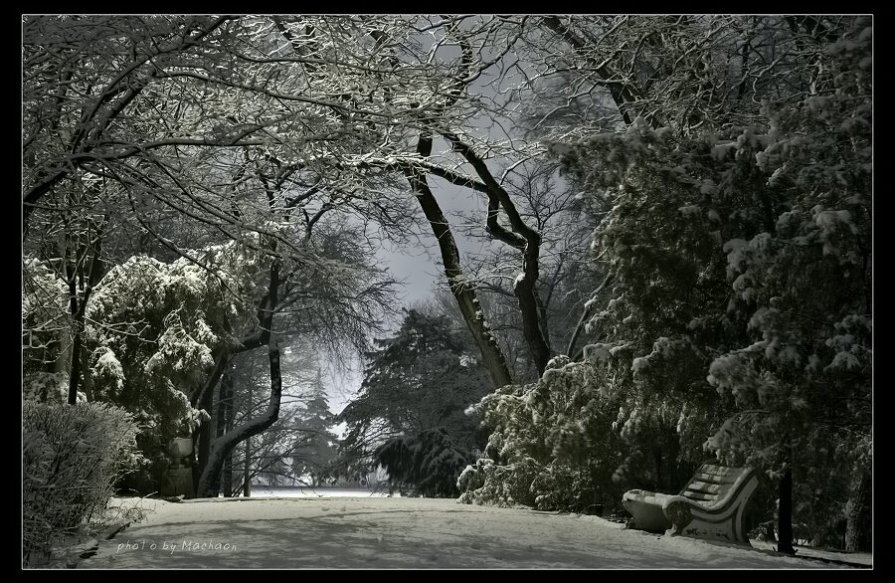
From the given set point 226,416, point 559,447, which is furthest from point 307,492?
point 559,447

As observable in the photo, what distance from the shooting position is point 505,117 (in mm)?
6918

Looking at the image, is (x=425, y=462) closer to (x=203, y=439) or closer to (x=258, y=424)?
(x=258, y=424)

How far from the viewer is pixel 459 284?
7375mm

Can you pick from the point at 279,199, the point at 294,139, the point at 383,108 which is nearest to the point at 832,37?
the point at 383,108

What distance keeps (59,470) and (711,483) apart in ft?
13.1

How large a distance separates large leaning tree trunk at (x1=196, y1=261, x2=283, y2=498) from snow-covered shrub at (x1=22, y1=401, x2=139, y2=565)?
2.05 m

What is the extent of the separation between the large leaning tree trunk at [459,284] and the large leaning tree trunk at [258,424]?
140 centimetres

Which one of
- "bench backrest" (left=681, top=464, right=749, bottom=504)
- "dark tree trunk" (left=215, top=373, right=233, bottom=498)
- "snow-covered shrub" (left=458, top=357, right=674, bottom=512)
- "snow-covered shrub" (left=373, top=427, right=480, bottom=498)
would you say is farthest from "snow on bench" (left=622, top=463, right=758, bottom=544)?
"dark tree trunk" (left=215, top=373, right=233, bottom=498)

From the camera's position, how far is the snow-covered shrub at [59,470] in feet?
14.4

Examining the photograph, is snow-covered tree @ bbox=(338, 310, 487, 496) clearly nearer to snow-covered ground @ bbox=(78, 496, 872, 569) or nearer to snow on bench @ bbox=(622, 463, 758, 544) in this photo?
snow-covered ground @ bbox=(78, 496, 872, 569)

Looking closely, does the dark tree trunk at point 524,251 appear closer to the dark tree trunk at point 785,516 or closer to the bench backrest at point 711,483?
the bench backrest at point 711,483
